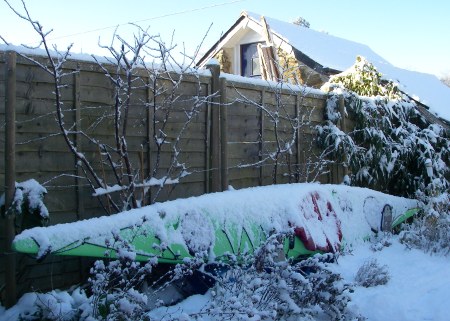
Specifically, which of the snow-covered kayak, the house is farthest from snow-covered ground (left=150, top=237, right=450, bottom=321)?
the house

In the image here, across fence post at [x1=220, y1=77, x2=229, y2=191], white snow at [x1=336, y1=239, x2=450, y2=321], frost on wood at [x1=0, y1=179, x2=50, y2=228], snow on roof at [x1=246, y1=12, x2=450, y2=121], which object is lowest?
white snow at [x1=336, y1=239, x2=450, y2=321]

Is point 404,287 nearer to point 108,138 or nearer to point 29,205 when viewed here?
point 108,138

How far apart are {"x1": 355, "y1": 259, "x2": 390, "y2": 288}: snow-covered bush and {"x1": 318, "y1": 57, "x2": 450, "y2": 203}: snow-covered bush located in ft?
10.0

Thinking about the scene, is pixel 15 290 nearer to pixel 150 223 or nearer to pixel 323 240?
pixel 150 223

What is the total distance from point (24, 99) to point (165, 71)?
1.43 m

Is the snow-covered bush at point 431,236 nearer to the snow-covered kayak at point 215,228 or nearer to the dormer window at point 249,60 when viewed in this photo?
the snow-covered kayak at point 215,228

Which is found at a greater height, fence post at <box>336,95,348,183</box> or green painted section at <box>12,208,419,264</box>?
fence post at <box>336,95,348,183</box>

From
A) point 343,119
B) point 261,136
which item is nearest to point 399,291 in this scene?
point 261,136

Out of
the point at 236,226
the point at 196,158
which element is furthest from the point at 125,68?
the point at 236,226

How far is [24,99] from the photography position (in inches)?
157

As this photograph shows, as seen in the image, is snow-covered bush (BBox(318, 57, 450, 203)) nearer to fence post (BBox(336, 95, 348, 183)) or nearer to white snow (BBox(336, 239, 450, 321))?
fence post (BBox(336, 95, 348, 183))

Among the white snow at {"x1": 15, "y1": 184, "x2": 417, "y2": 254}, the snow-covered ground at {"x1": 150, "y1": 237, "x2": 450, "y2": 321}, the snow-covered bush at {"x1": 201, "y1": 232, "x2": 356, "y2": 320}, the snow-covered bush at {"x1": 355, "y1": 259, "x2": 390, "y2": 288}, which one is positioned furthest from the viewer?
the snow-covered bush at {"x1": 355, "y1": 259, "x2": 390, "y2": 288}

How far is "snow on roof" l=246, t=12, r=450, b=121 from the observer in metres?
11.6

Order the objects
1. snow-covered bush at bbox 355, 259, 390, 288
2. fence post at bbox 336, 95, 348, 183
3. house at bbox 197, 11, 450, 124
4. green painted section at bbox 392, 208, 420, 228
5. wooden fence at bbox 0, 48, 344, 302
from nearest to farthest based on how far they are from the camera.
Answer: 1. wooden fence at bbox 0, 48, 344, 302
2. snow-covered bush at bbox 355, 259, 390, 288
3. green painted section at bbox 392, 208, 420, 228
4. fence post at bbox 336, 95, 348, 183
5. house at bbox 197, 11, 450, 124
